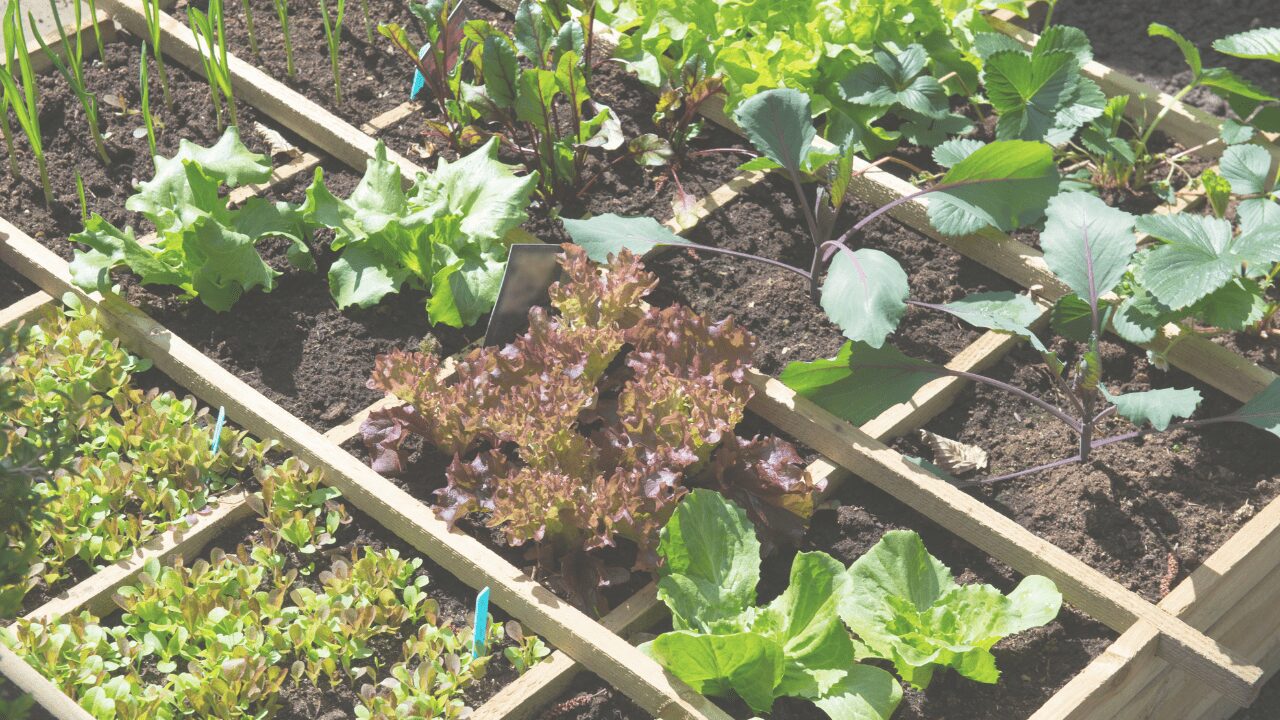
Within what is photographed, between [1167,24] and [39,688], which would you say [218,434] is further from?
[1167,24]

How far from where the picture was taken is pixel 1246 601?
2887mm

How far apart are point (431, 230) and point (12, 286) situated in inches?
42.5

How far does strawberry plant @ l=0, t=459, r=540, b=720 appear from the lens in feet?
8.05

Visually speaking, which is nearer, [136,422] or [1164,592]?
[1164,592]

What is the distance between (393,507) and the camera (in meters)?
2.83

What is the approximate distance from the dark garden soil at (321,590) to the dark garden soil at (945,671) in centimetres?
15

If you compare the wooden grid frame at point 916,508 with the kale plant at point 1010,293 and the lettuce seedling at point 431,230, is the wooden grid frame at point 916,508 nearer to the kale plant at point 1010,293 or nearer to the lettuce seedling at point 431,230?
the kale plant at point 1010,293

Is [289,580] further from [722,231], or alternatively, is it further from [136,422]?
[722,231]

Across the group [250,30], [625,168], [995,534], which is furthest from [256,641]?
[250,30]

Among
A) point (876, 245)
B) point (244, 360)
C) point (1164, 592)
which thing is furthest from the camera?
point (876, 245)

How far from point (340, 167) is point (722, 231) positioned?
3.49 feet

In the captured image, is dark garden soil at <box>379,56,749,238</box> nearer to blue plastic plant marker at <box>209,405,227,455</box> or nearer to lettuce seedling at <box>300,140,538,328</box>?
lettuce seedling at <box>300,140,538,328</box>

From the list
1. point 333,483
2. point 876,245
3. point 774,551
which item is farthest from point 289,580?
point 876,245

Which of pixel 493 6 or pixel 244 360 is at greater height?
pixel 493 6
